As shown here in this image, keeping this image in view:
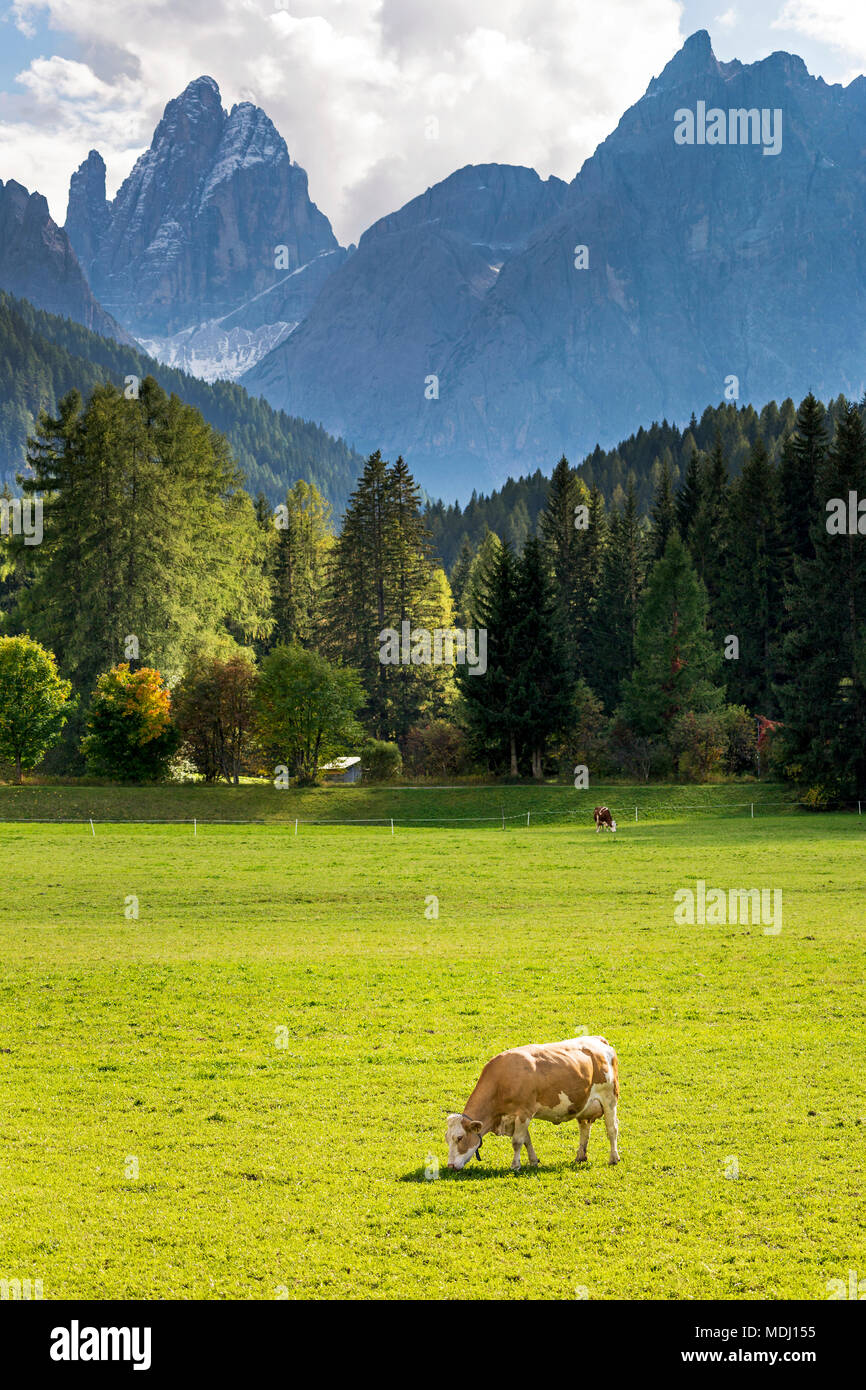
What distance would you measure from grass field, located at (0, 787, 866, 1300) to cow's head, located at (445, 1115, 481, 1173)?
0.25 metres

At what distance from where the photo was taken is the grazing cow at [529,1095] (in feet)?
37.8

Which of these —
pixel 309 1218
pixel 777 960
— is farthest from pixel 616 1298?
pixel 777 960

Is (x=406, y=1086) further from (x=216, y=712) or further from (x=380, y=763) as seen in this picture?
(x=380, y=763)

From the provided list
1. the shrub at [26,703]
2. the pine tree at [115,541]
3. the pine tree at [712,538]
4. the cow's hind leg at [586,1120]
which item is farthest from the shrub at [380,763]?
the cow's hind leg at [586,1120]

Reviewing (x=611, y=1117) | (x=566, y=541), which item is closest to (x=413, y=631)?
(x=566, y=541)

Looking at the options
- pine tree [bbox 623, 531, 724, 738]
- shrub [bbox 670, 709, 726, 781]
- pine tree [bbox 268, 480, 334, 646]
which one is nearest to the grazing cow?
shrub [bbox 670, 709, 726, 781]

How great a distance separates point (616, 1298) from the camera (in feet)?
29.8

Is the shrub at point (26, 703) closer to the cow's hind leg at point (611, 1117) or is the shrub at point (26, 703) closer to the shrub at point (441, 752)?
the shrub at point (441, 752)

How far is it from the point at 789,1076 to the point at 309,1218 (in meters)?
7.72

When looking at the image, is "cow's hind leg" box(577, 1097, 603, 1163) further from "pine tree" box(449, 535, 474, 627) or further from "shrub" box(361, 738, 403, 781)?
"pine tree" box(449, 535, 474, 627)

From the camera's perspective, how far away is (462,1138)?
38.0ft

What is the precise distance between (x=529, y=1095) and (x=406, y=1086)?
4116mm
